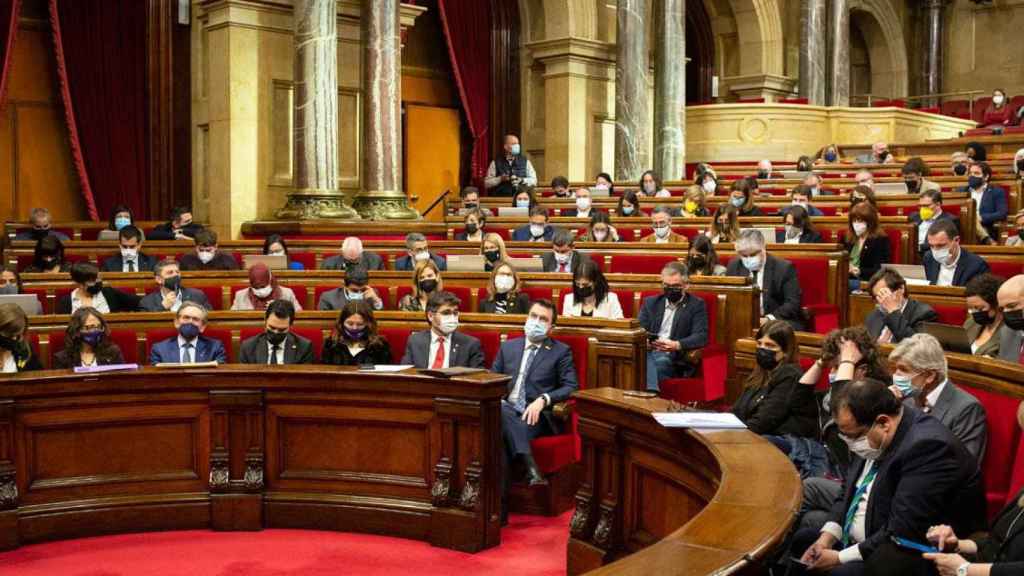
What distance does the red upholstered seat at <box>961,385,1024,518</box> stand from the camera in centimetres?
384

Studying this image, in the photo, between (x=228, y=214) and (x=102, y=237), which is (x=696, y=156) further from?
(x=102, y=237)

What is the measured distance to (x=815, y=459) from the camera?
4434 mm

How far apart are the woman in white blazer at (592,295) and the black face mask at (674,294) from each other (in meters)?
0.30

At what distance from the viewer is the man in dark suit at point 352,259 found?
8.61m

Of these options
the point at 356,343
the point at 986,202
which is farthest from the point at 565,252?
the point at 986,202

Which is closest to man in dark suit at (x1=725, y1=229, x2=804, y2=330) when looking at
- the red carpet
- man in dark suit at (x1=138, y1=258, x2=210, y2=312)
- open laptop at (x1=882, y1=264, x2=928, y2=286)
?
open laptop at (x1=882, y1=264, x2=928, y2=286)

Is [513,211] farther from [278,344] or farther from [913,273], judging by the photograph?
[278,344]

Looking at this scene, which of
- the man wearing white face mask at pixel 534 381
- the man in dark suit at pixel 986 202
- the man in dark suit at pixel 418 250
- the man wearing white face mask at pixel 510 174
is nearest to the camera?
the man wearing white face mask at pixel 534 381

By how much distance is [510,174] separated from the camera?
1380cm

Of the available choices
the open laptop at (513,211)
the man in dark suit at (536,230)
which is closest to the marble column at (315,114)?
the open laptop at (513,211)

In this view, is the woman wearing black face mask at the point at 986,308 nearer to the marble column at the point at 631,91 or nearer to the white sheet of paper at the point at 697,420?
the white sheet of paper at the point at 697,420

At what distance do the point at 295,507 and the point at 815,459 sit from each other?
229 centimetres

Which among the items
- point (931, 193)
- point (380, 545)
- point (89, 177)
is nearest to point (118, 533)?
point (380, 545)

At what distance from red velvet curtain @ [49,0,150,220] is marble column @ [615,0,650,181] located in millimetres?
5731
